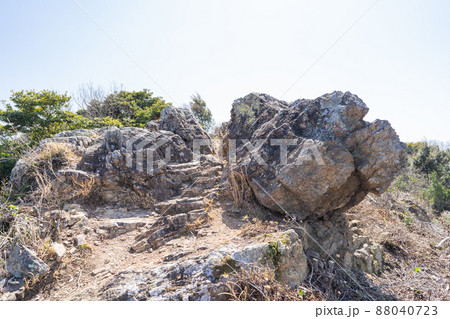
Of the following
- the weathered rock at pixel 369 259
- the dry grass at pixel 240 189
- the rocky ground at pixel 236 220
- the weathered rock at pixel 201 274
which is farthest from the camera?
the dry grass at pixel 240 189

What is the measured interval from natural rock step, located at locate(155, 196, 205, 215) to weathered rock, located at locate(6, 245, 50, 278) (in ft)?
5.50

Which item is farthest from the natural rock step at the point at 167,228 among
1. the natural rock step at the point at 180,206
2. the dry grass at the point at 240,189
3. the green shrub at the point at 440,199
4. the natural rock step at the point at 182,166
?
the green shrub at the point at 440,199

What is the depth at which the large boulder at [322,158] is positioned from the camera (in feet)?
10.3

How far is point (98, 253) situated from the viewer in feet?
10.3

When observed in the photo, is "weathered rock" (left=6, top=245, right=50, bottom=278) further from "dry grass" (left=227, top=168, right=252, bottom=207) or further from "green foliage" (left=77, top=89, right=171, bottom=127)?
"green foliage" (left=77, top=89, right=171, bottom=127)

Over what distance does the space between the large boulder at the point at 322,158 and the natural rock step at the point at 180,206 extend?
0.94m

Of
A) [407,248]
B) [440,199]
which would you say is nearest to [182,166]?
[407,248]

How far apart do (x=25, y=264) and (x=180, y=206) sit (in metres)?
2.01

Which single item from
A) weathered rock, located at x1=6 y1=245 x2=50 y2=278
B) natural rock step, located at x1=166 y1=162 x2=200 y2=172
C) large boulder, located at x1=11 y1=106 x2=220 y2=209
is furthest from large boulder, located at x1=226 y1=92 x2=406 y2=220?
weathered rock, located at x1=6 y1=245 x2=50 y2=278

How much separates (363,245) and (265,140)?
2.28 meters

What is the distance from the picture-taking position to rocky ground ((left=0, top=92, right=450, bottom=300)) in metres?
2.46
